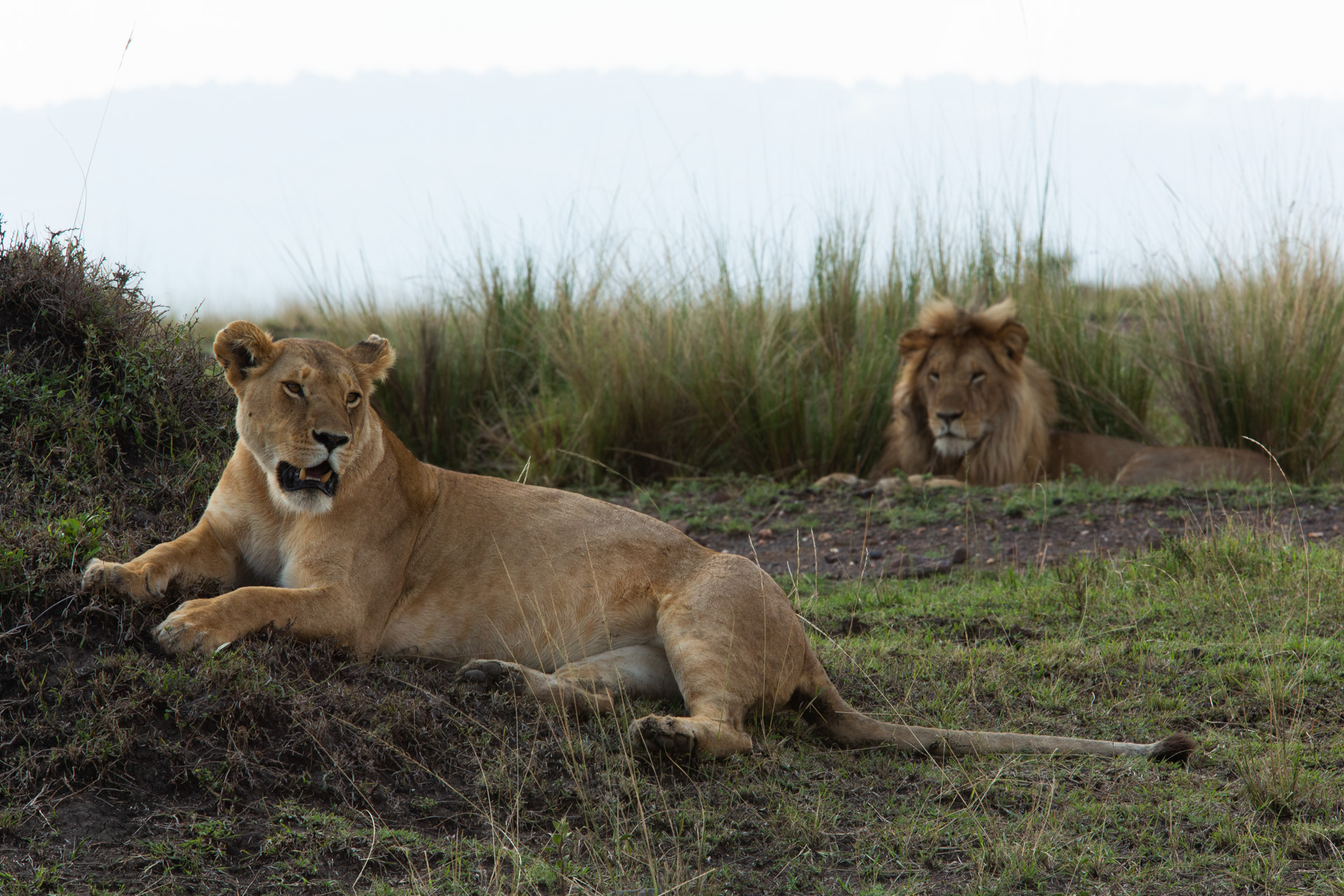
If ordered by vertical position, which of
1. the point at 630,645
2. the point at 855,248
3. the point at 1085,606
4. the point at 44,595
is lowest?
the point at 1085,606

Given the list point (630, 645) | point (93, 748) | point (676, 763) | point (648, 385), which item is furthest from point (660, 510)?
point (93, 748)

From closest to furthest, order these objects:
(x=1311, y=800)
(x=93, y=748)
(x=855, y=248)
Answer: (x=93, y=748) < (x=1311, y=800) < (x=855, y=248)

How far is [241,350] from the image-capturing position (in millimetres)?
3822

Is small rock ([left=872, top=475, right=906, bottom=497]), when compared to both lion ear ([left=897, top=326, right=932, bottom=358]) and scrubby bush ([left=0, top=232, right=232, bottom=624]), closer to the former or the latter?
lion ear ([left=897, top=326, right=932, bottom=358])

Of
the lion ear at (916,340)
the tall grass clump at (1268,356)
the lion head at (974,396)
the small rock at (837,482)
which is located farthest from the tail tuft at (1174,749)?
the tall grass clump at (1268,356)

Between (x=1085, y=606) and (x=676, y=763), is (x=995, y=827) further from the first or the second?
(x=1085, y=606)

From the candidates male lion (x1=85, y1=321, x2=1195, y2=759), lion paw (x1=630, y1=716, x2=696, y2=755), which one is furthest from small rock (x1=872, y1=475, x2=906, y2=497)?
lion paw (x1=630, y1=716, x2=696, y2=755)

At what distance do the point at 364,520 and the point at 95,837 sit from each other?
127cm

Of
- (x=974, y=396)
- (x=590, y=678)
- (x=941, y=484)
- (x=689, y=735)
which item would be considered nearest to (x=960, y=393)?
(x=974, y=396)

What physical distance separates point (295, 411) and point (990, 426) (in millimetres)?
6121

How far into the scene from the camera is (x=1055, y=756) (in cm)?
395

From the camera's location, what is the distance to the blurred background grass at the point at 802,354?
952 centimetres

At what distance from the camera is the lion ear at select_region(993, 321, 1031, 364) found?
876 cm

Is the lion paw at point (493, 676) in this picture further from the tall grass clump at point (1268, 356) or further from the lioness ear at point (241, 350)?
the tall grass clump at point (1268, 356)
